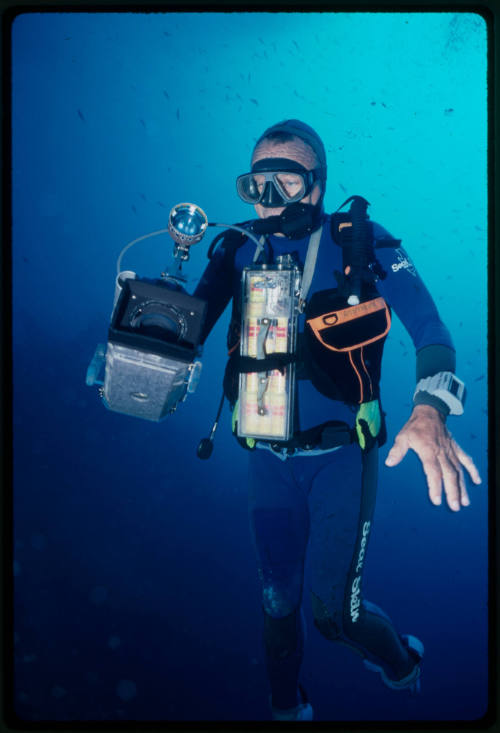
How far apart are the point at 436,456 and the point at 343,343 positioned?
752mm

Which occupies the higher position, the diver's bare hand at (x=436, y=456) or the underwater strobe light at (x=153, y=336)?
the underwater strobe light at (x=153, y=336)

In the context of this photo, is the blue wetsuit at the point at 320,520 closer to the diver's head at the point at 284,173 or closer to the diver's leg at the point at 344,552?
the diver's leg at the point at 344,552

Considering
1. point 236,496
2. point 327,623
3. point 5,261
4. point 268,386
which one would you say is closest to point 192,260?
point 236,496

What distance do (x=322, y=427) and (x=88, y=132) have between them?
17.4ft

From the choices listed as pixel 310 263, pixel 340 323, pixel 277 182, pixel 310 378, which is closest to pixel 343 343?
pixel 340 323

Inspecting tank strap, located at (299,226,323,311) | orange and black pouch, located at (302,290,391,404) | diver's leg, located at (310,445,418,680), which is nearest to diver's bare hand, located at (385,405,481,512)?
orange and black pouch, located at (302,290,391,404)

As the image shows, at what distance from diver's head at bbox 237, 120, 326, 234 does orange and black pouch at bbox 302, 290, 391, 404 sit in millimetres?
591

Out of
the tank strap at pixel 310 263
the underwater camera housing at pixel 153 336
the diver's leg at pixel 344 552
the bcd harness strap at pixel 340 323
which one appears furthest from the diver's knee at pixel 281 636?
the tank strap at pixel 310 263

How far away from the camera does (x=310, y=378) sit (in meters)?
2.26

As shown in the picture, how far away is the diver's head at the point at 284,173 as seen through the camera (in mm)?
2297

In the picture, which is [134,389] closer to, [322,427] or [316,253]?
[322,427]

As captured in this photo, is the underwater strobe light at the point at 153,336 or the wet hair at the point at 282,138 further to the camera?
the wet hair at the point at 282,138

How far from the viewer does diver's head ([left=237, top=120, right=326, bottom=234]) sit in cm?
230

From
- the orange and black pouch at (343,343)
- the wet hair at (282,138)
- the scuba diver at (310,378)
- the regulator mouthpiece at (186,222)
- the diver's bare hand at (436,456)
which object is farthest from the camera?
the wet hair at (282,138)
